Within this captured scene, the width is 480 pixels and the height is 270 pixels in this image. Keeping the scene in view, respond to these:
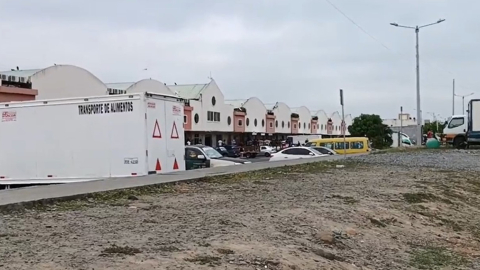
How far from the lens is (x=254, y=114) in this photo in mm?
76188

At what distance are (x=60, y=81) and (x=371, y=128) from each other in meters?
43.3

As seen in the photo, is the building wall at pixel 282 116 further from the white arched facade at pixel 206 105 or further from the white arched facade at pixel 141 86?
the white arched facade at pixel 141 86

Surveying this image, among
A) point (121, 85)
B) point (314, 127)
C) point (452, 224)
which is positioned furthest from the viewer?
point (314, 127)

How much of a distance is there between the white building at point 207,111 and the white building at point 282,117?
16.1 metres

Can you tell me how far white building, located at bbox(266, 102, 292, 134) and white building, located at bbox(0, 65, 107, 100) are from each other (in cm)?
4384

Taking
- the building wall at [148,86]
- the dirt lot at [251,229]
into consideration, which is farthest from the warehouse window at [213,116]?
the dirt lot at [251,229]

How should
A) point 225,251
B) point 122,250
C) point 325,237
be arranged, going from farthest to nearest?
point 325,237, point 225,251, point 122,250

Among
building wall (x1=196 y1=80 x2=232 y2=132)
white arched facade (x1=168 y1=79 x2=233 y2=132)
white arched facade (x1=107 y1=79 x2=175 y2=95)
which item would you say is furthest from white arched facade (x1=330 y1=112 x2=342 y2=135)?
white arched facade (x1=107 y1=79 x2=175 y2=95)

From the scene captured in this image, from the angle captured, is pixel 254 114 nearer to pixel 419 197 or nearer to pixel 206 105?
pixel 206 105

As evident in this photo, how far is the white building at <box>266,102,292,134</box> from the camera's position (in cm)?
8412

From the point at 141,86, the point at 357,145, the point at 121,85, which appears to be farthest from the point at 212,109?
the point at 357,145

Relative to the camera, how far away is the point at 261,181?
1527 cm

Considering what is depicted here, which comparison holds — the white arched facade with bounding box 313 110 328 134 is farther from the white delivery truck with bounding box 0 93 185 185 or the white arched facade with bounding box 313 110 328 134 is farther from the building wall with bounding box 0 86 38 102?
the white delivery truck with bounding box 0 93 185 185

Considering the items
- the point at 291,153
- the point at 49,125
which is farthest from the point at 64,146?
the point at 291,153
